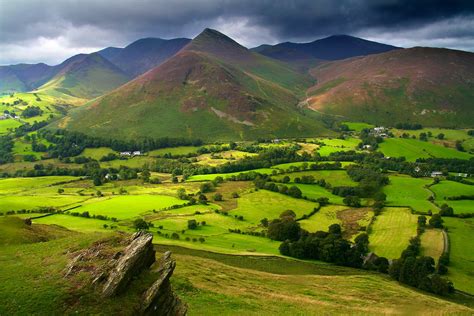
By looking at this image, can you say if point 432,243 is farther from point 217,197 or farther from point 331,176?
point 331,176

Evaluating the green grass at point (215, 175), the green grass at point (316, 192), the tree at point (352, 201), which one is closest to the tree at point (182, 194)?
the green grass at point (215, 175)

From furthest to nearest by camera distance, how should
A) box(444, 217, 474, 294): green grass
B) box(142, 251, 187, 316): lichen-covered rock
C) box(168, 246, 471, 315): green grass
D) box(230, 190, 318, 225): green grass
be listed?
box(230, 190, 318, 225): green grass < box(444, 217, 474, 294): green grass < box(168, 246, 471, 315): green grass < box(142, 251, 187, 316): lichen-covered rock

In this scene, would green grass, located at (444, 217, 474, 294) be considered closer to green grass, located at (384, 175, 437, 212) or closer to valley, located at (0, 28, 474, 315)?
valley, located at (0, 28, 474, 315)

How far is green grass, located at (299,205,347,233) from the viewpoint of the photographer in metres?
116

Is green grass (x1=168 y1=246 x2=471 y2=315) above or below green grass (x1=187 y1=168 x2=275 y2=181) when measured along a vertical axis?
below

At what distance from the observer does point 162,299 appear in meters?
36.7

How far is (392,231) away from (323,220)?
21207 millimetres

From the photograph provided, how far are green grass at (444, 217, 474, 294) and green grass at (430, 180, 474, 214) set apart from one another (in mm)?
11774

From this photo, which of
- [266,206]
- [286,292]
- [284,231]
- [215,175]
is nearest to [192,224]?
[284,231]

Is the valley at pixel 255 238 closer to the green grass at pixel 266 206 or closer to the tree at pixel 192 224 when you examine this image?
the green grass at pixel 266 206

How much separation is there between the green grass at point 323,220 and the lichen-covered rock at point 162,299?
77.4 meters

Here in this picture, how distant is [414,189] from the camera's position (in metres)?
156

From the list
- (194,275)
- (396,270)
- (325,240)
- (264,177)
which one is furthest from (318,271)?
(264,177)

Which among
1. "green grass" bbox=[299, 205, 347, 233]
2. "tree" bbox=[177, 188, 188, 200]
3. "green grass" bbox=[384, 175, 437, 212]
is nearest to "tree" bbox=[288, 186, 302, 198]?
"green grass" bbox=[299, 205, 347, 233]
